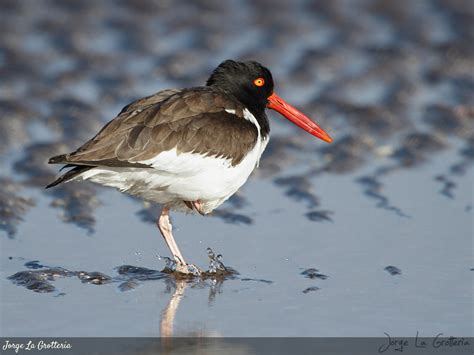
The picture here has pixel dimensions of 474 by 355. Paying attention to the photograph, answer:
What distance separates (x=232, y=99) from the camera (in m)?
7.82

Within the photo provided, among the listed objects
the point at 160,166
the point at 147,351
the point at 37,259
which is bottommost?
the point at 147,351

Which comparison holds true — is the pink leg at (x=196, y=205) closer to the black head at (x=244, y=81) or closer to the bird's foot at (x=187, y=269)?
Result: the bird's foot at (x=187, y=269)

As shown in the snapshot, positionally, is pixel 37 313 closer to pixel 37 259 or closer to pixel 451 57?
pixel 37 259

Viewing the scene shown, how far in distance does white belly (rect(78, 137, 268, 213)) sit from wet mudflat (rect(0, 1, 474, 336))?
471mm

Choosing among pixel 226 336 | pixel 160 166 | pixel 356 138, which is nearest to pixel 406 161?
pixel 356 138

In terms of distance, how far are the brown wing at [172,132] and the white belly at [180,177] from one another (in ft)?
0.18

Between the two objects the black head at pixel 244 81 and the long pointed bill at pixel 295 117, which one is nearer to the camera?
the black head at pixel 244 81

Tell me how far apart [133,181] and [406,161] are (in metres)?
3.43

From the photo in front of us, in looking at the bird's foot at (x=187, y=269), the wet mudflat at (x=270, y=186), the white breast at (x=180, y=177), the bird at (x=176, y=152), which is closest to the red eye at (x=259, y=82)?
the bird at (x=176, y=152)

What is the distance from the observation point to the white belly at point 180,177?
715 centimetres

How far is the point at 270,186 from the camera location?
30.6ft

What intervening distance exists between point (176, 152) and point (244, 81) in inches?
45.7

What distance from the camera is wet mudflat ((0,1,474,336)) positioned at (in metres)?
6.59

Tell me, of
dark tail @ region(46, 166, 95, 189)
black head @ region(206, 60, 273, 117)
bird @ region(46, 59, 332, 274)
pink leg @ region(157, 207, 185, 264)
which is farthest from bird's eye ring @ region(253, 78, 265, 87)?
dark tail @ region(46, 166, 95, 189)
